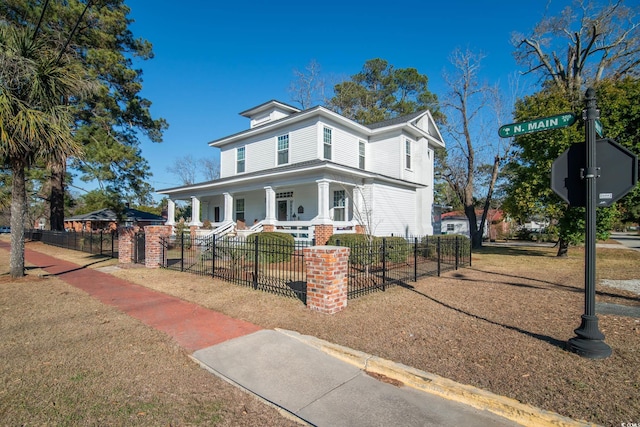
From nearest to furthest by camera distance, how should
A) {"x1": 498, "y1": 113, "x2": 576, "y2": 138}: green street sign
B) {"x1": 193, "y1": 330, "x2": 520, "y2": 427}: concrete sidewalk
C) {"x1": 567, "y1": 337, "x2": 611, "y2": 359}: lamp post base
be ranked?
{"x1": 193, "y1": 330, "x2": 520, "y2": 427}: concrete sidewalk, {"x1": 567, "y1": 337, "x2": 611, "y2": 359}: lamp post base, {"x1": 498, "y1": 113, "x2": 576, "y2": 138}: green street sign

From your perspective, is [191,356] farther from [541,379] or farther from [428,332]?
[541,379]

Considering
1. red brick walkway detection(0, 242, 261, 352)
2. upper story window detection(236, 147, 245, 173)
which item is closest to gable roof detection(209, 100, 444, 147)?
upper story window detection(236, 147, 245, 173)

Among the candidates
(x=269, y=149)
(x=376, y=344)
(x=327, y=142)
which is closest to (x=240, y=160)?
(x=269, y=149)

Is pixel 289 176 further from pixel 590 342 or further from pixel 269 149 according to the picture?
pixel 590 342

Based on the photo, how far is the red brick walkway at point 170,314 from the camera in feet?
16.3

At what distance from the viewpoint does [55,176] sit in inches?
923

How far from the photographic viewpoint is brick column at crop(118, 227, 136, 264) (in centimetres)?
1274

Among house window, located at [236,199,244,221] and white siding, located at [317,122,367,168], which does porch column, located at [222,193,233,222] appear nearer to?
house window, located at [236,199,244,221]

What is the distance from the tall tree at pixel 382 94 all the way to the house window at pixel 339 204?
18.3 metres

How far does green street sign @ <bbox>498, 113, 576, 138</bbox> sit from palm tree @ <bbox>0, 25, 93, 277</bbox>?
35.8ft

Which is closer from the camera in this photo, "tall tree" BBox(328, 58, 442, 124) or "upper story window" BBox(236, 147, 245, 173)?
"upper story window" BBox(236, 147, 245, 173)

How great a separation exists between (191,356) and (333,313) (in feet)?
8.74

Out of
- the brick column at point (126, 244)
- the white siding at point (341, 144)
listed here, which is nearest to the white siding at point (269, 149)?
the white siding at point (341, 144)

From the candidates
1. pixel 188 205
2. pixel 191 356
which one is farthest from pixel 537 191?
pixel 188 205
